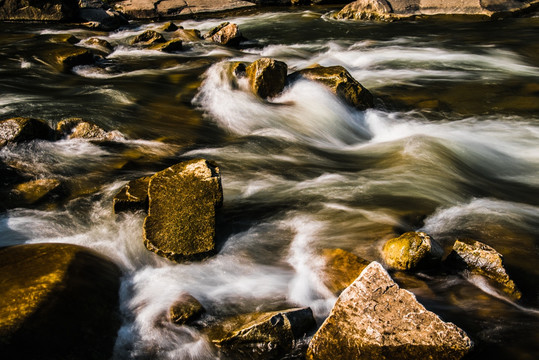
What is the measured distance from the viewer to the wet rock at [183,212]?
3.93 m

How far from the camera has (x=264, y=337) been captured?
3004mm

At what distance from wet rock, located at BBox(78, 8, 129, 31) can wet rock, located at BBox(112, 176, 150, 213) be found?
1281 cm

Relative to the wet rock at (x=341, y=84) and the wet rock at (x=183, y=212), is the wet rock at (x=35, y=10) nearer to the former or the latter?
the wet rock at (x=341, y=84)

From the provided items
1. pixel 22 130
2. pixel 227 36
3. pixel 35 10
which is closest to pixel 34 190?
pixel 22 130

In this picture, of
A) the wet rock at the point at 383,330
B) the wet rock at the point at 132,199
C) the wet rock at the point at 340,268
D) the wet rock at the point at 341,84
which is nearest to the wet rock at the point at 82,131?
the wet rock at the point at 132,199

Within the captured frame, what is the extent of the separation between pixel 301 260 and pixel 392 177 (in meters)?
2.16

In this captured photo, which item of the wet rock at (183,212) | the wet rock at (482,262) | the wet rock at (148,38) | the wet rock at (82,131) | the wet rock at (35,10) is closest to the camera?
the wet rock at (482,262)

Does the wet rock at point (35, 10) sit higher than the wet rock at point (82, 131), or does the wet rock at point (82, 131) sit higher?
the wet rock at point (35, 10)

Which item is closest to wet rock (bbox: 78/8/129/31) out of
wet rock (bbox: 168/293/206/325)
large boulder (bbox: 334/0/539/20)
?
large boulder (bbox: 334/0/539/20)

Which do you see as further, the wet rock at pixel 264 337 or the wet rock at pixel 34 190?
the wet rock at pixel 34 190

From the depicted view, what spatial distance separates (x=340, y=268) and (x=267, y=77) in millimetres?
4706

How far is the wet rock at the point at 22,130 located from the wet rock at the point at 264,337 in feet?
13.2

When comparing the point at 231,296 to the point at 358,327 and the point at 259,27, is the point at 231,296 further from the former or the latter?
the point at 259,27

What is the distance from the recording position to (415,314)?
289 cm
